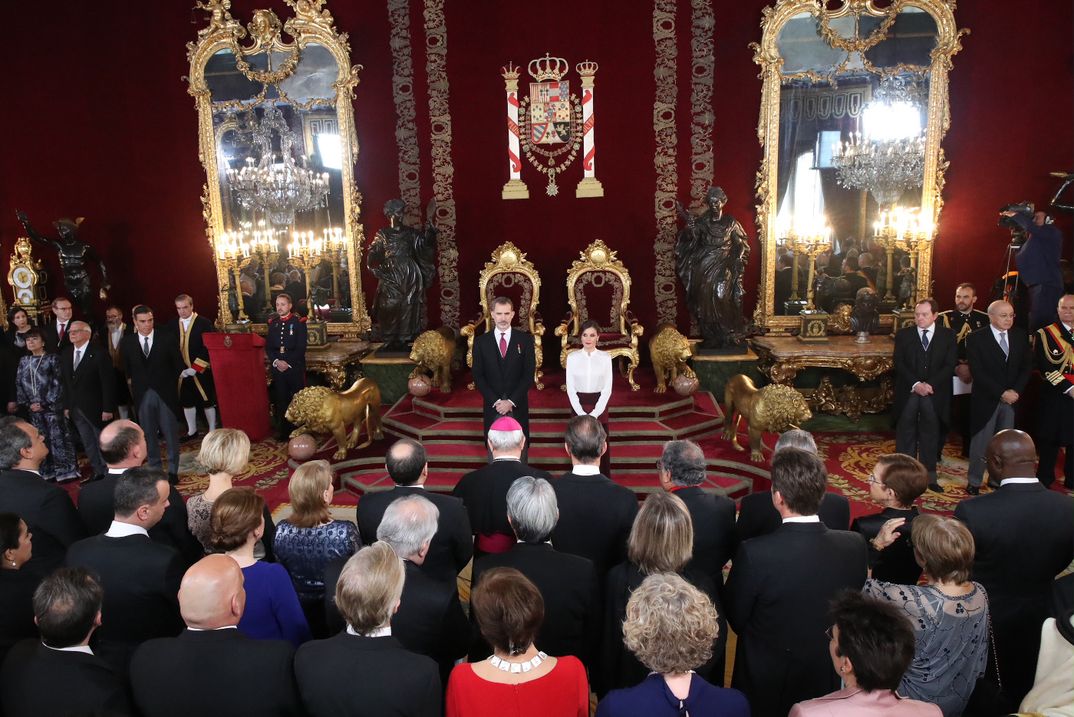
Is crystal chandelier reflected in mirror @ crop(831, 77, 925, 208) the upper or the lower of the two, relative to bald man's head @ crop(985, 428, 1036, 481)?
upper

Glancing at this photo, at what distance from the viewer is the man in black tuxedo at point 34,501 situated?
144 inches

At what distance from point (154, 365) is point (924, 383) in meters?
6.71

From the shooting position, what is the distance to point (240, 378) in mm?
8070

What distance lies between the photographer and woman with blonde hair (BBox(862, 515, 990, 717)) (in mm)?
2734

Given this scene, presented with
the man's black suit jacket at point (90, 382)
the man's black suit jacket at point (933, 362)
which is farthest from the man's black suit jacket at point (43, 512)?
the man's black suit jacket at point (933, 362)

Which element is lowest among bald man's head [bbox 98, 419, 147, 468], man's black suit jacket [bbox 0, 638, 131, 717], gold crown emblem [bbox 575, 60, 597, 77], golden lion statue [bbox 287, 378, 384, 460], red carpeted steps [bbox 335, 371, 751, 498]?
red carpeted steps [bbox 335, 371, 751, 498]

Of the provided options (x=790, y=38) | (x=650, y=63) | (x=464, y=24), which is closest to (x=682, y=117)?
(x=650, y=63)

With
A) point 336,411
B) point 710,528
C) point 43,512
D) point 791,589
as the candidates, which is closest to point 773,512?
point 710,528

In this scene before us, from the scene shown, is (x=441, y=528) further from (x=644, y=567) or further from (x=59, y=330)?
(x=59, y=330)

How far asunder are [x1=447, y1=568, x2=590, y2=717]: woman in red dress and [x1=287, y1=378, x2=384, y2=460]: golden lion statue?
503 cm

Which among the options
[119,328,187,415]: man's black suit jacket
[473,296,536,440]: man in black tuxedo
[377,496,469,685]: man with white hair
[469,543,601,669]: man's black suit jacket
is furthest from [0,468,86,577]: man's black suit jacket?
[119,328,187,415]: man's black suit jacket

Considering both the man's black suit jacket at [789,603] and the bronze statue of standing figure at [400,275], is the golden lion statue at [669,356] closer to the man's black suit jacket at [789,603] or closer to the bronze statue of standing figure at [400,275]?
the bronze statue of standing figure at [400,275]

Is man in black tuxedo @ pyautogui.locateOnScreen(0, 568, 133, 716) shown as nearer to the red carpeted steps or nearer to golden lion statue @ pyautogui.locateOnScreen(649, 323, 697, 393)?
the red carpeted steps

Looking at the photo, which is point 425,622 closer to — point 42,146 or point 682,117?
point 682,117
